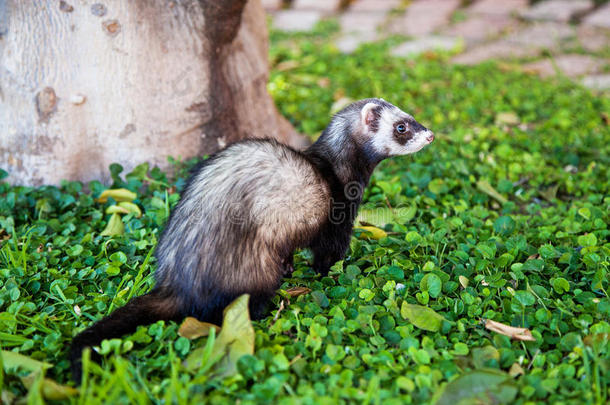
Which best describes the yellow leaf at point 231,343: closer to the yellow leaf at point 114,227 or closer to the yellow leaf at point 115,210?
the yellow leaf at point 114,227

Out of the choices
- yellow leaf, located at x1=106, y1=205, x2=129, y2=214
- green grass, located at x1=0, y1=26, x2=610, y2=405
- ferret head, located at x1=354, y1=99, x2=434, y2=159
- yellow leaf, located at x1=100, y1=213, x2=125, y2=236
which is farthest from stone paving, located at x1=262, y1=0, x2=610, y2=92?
yellow leaf, located at x1=100, y1=213, x2=125, y2=236

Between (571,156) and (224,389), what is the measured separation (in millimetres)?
3307

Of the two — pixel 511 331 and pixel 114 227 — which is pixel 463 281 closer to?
pixel 511 331

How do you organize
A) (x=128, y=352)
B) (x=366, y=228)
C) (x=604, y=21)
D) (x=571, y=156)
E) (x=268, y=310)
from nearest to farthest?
(x=128, y=352) < (x=268, y=310) < (x=366, y=228) < (x=571, y=156) < (x=604, y=21)

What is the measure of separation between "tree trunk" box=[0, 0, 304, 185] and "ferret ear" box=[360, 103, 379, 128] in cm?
121

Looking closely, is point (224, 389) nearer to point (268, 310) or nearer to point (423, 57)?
point (268, 310)

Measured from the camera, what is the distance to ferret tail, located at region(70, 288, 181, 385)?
6.98ft

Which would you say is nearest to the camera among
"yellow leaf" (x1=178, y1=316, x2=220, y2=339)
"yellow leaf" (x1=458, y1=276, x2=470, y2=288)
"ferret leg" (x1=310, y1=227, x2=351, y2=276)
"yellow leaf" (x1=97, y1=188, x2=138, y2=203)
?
"yellow leaf" (x1=178, y1=316, x2=220, y2=339)

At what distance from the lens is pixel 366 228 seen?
335 centimetres

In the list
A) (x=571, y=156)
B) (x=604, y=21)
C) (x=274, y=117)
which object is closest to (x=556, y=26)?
(x=604, y=21)

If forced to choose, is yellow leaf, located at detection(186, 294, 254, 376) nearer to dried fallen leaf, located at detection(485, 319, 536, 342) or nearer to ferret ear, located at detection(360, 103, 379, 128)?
dried fallen leaf, located at detection(485, 319, 536, 342)

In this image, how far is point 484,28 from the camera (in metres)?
7.32

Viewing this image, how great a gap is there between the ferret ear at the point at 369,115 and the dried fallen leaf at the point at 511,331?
1252 millimetres

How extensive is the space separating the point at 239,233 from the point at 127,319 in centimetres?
57
